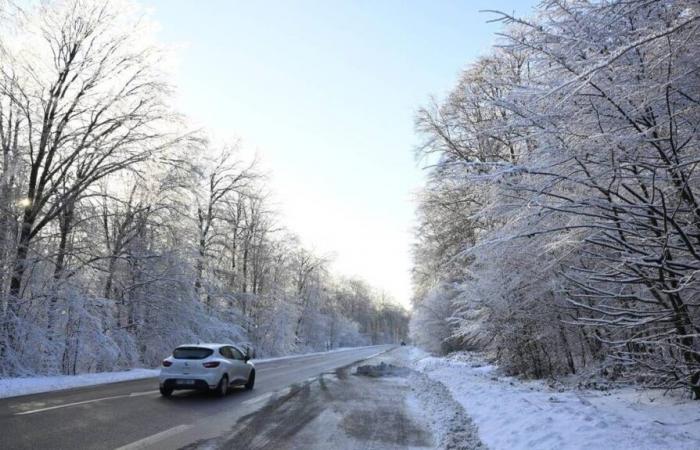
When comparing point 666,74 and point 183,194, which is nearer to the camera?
point 666,74

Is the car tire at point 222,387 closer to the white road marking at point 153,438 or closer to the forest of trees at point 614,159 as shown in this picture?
the white road marking at point 153,438

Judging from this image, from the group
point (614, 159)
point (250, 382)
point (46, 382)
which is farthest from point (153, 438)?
point (46, 382)

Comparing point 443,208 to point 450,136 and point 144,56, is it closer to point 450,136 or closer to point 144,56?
point 450,136

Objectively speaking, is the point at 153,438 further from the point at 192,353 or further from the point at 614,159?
the point at 614,159

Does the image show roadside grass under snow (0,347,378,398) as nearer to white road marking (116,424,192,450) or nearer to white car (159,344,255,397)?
white car (159,344,255,397)

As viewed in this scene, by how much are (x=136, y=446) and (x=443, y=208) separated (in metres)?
17.8

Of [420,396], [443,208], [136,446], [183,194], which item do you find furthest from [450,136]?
[136,446]

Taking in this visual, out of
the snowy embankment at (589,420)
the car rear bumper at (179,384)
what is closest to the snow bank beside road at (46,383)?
the car rear bumper at (179,384)

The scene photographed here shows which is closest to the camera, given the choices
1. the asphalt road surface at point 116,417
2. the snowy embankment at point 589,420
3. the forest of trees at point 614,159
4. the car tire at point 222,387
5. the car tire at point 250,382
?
the forest of trees at point 614,159

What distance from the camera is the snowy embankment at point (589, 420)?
19.9 ft

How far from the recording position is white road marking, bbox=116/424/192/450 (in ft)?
21.5

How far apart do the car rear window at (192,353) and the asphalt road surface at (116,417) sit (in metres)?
1.00

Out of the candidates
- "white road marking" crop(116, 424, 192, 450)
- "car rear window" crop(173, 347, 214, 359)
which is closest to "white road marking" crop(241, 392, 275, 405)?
Result: "car rear window" crop(173, 347, 214, 359)

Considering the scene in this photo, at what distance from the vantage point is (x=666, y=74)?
18.2 feet
